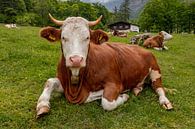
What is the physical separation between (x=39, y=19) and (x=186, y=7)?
35387 millimetres

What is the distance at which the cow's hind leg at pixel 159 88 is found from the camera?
9.23 metres

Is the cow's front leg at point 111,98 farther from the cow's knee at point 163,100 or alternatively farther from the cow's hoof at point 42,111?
the cow's hoof at point 42,111

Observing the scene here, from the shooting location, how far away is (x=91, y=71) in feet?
28.5

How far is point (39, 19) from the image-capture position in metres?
95.4

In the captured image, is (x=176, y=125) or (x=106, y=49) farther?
(x=106, y=49)

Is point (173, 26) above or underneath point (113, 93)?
underneath

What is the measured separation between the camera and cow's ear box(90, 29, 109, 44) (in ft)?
28.9

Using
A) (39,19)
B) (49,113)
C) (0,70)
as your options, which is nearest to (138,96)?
(49,113)

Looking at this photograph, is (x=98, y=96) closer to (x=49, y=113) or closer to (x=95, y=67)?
(x=95, y=67)

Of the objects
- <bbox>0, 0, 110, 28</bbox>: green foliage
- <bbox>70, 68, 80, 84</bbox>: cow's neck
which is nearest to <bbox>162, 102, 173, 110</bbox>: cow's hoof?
<bbox>70, 68, 80, 84</bbox>: cow's neck

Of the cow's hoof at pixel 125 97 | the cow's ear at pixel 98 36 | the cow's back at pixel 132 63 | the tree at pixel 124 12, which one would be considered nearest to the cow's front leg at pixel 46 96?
the cow's ear at pixel 98 36

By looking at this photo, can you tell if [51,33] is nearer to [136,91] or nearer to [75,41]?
[75,41]

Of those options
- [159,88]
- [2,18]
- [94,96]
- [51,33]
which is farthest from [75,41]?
[2,18]

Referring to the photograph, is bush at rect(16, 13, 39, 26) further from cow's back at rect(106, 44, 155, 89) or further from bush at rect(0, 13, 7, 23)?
cow's back at rect(106, 44, 155, 89)
